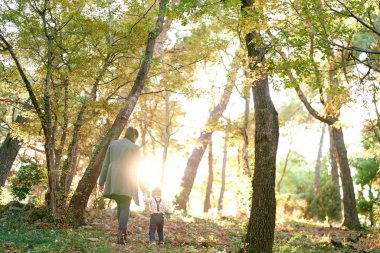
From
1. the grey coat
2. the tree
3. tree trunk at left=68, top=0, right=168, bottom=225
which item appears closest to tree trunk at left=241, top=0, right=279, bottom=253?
the grey coat

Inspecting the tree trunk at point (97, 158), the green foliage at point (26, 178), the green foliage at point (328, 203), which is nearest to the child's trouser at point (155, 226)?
the tree trunk at point (97, 158)

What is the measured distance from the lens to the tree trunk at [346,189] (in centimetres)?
1420

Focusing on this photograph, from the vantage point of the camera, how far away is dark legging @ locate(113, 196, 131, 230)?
658 cm

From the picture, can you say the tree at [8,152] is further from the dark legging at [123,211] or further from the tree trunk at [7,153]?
the dark legging at [123,211]

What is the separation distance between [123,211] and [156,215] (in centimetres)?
99

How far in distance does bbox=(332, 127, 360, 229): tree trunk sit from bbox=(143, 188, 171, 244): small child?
9203 millimetres

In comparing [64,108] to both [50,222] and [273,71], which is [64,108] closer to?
[50,222]

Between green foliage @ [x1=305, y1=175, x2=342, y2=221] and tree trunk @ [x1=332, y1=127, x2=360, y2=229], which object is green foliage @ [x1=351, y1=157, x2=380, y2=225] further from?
tree trunk @ [x1=332, y1=127, x2=360, y2=229]

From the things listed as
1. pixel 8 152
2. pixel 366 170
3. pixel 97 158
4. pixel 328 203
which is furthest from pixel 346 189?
pixel 8 152

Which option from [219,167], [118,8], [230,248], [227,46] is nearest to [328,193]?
[227,46]

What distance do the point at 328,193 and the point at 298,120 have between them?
12229 millimetres

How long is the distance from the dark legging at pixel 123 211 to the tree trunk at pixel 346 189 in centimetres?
1019

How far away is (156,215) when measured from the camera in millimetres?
7508

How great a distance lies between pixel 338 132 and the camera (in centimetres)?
1479
